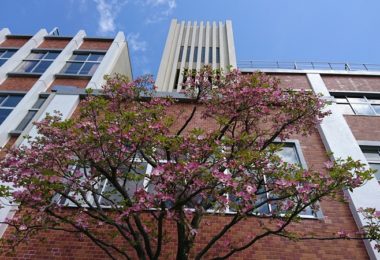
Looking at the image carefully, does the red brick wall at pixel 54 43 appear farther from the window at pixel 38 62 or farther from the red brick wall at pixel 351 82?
the red brick wall at pixel 351 82

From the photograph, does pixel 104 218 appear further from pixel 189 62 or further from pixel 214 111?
pixel 189 62

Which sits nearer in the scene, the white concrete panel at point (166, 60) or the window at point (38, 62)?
the window at point (38, 62)

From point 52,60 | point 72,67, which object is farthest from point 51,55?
point 72,67

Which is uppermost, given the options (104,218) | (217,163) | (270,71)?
(270,71)

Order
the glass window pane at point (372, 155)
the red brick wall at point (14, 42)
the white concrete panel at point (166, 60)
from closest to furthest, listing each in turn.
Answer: the glass window pane at point (372, 155), the red brick wall at point (14, 42), the white concrete panel at point (166, 60)

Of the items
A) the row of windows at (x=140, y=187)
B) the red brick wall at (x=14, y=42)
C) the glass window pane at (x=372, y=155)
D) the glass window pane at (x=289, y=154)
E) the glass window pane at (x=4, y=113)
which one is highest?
the red brick wall at (x=14, y=42)

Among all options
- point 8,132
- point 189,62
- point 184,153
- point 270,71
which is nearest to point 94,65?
point 8,132

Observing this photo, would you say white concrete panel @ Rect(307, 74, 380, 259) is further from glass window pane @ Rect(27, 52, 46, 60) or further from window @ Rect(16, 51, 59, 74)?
glass window pane @ Rect(27, 52, 46, 60)

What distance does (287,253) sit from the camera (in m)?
7.43

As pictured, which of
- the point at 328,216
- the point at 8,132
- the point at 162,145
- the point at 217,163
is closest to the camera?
the point at 217,163

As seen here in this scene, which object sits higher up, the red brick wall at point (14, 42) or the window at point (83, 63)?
the red brick wall at point (14, 42)

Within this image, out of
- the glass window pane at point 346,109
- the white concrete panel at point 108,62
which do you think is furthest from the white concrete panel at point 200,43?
the glass window pane at point 346,109

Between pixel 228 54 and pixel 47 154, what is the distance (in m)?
Answer: 25.6

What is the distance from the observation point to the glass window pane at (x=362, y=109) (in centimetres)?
1289
